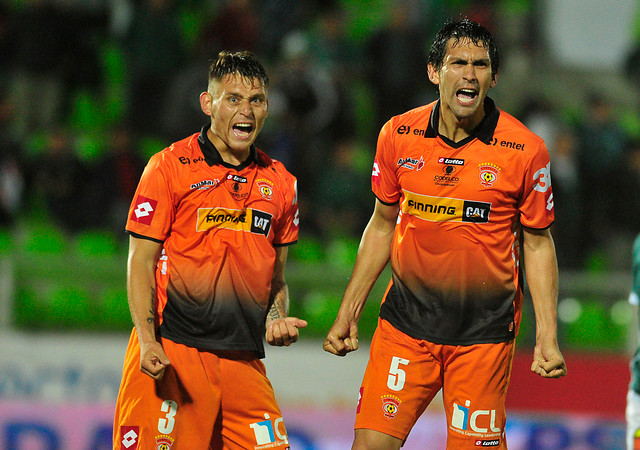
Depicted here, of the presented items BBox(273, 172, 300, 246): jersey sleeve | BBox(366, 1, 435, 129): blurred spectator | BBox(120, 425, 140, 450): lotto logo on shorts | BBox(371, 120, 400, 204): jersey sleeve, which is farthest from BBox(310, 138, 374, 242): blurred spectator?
BBox(120, 425, 140, 450): lotto logo on shorts

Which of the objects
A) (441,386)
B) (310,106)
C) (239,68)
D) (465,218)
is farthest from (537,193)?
(310,106)

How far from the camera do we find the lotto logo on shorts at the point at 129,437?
4473 millimetres

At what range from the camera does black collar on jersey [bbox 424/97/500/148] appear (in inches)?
176

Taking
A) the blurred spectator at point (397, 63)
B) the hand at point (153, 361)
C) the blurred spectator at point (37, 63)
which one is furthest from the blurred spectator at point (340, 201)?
the hand at point (153, 361)

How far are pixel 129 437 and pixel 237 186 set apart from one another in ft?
4.11

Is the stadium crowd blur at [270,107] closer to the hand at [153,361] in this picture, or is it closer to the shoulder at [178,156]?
the shoulder at [178,156]

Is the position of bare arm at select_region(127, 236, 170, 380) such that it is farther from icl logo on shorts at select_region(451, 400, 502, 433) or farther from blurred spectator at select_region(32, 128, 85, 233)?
blurred spectator at select_region(32, 128, 85, 233)

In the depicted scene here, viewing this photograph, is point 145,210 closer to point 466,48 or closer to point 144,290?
point 144,290

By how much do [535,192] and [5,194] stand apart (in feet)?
20.7

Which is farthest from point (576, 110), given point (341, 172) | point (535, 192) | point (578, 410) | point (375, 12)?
point (535, 192)

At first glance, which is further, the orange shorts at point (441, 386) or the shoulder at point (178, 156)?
the shoulder at point (178, 156)

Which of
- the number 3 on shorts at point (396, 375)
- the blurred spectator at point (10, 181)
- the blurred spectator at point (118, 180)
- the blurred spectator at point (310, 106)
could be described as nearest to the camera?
the number 3 on shorts at point (396, 375)

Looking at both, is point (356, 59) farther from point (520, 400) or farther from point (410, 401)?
point (410, 401)

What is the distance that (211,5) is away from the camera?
12227mm
